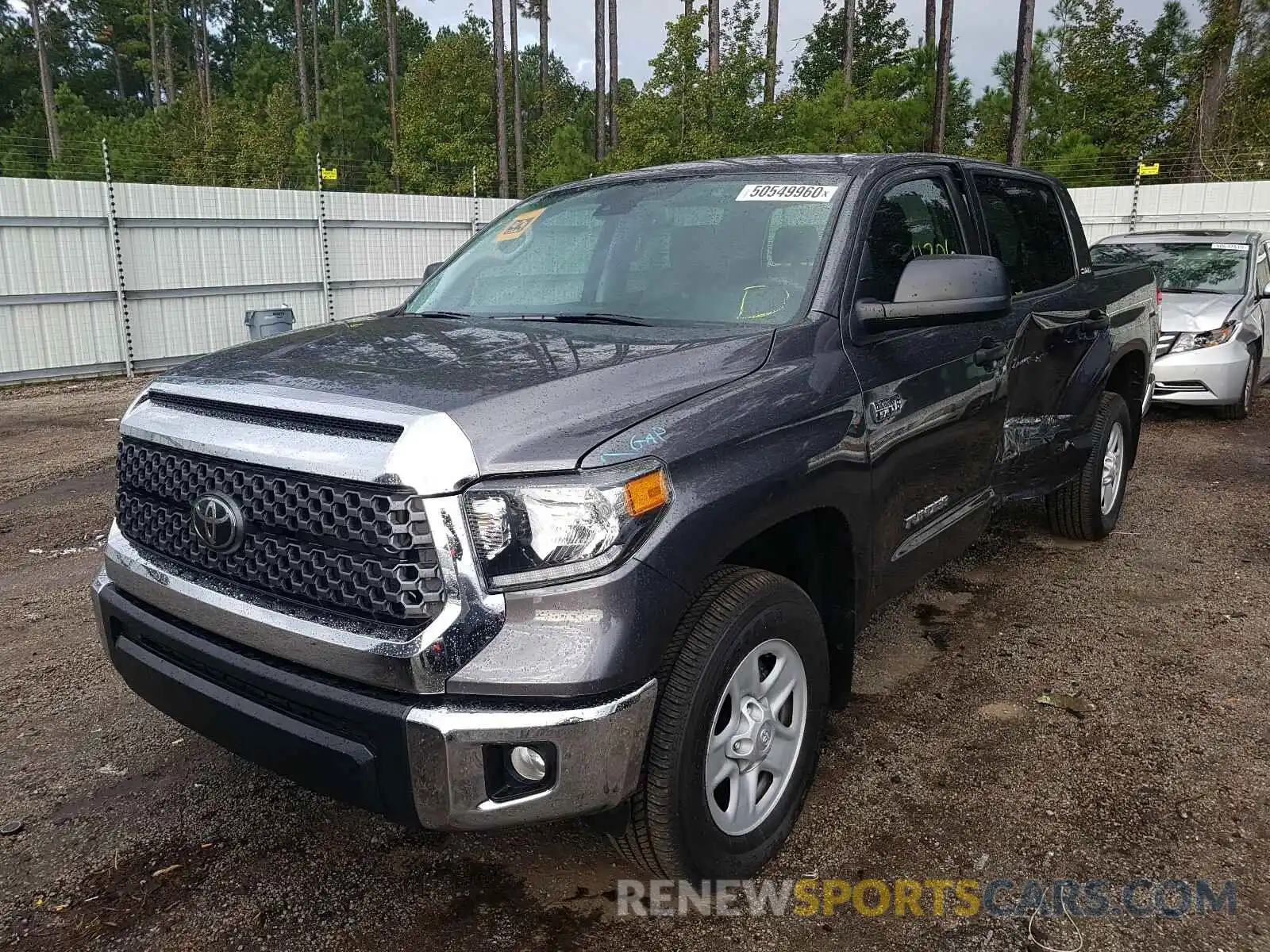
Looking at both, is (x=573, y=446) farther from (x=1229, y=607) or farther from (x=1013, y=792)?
(x=1229, y=607)

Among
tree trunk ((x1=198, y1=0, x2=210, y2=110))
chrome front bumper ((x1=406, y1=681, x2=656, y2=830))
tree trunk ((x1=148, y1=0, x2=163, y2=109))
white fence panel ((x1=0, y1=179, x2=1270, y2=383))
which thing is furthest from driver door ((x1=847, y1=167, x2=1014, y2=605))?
tree trunk ((x1=198, y1=0, x2=210, y2=110))

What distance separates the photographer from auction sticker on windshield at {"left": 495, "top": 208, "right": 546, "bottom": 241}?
3779 mm

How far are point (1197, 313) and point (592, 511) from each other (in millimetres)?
8014

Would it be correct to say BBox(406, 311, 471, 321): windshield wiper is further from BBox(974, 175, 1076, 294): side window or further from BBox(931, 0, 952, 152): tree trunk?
BBox(931, 0, 952, 152): tree trunk

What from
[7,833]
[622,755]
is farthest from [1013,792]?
[7,833]

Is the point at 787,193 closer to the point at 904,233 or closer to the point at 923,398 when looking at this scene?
the point at 904,233

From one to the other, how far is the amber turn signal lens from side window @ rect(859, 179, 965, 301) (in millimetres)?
1210

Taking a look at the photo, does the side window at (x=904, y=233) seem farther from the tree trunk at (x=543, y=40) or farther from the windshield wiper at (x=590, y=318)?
the tree trunk at (x=543, y=40)

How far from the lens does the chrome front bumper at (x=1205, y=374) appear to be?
8141 mm

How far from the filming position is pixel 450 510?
194 centimetres

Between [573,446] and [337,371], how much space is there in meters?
0.70

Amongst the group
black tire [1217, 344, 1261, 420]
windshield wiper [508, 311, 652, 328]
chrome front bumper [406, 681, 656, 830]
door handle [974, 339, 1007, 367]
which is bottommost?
black tire [1217, 344, 1261, 420]

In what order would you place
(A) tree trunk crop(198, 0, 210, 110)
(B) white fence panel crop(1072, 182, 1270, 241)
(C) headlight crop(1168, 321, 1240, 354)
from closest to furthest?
(C) headlight crop(1168, 321, 1240, 354)
(B) white fence panel crop(1072, 182, 1270, 241)
(A) tree trunk crop(198, 0, 210, 110)

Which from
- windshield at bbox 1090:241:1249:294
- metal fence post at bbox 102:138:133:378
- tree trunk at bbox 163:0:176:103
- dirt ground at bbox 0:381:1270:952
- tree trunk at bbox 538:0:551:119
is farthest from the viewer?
tree trunk at bbox 163:0:176:103
